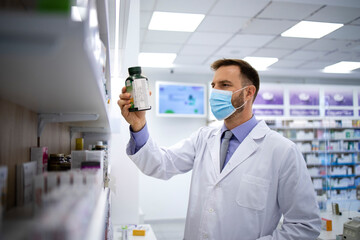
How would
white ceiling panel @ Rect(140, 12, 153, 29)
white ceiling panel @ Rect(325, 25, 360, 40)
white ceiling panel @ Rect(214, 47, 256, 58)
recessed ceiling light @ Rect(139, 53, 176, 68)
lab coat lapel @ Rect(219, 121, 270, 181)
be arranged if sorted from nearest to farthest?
1. lab coat lapel @ Rect(219, 121, 270, 181)
2. white ceiling panel @ Rect(140, 12, 153, 29)
3. white ceiling panel @ Rect(325, 25, 360, 40)
4. white ceiling panel @ Rect(214, 47, 256, 58)
5. recessed ceiling light @ Rect(139, 53, 176, 68)

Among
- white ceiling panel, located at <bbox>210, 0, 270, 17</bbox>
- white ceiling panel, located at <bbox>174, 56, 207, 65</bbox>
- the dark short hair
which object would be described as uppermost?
white ceiling panel, located at <bbox>210, 0, 270, 17</bbox>

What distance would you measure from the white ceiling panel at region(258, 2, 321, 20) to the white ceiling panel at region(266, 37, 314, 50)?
975 millimetres

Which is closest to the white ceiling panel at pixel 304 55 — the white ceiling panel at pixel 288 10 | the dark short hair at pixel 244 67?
the white ceiling panel at pixel 288 10

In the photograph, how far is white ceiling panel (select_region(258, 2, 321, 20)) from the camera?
4242mm

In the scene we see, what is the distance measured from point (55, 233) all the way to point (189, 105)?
7.07m

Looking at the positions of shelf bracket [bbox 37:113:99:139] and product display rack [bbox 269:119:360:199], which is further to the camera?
product display rack [bbox 269:119:360:199]

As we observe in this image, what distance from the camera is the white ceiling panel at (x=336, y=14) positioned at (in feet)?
14.4

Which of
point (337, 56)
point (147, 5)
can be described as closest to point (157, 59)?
point (147, 5)

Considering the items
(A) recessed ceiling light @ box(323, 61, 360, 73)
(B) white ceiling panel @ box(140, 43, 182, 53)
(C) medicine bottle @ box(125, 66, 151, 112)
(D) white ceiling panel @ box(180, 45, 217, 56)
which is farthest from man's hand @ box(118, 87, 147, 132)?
(A) recessed ceiling light @ box(323, 61, 360, 73)

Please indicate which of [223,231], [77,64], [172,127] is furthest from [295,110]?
[77,64]

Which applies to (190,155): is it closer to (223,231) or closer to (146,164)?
(146,164)

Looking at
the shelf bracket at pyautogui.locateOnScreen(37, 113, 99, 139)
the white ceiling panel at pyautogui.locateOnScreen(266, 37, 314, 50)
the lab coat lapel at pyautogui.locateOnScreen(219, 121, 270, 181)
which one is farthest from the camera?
the white ceiling panel at pyautogui.locateOnScreen(266, 37, 314, 50)

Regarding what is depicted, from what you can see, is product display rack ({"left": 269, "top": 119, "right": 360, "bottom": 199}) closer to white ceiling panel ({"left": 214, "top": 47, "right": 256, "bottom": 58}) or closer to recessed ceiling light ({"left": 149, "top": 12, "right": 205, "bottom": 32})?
white ceiling panel ({"left": 214, "top": 47, "right": 256, "bottom": 58})

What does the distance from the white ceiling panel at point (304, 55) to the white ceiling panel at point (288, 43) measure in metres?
0.42
